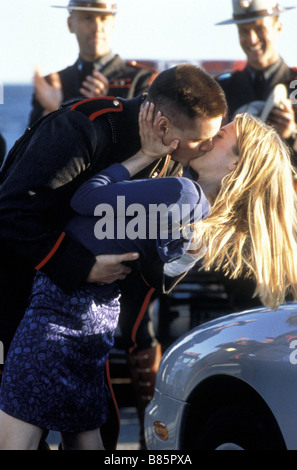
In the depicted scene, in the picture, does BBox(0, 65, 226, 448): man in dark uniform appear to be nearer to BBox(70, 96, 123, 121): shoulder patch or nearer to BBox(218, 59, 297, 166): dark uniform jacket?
BBox(70, 96, 123, 121): shoulder patch

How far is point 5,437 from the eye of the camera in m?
2.95

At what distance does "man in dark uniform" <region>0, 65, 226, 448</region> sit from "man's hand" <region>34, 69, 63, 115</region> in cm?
251

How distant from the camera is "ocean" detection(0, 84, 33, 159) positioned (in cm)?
579

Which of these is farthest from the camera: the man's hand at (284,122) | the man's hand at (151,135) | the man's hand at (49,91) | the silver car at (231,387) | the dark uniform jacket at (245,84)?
the man's hand at (49,91)

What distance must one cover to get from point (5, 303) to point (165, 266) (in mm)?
577

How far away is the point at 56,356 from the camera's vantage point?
116 inches

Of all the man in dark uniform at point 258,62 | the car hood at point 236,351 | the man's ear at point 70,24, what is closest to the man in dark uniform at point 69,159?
the car hood at point 236,351

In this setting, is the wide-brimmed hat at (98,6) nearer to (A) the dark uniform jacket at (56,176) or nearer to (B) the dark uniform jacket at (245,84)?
(B) the dark uniform jacket at (245,84)

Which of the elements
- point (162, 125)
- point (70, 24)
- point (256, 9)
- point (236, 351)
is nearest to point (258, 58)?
point (256, 9)

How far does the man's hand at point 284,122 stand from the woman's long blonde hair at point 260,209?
1.93 metres

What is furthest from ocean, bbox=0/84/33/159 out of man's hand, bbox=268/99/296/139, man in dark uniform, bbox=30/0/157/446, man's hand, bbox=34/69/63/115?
man's hand, bbox=268/99/296/139

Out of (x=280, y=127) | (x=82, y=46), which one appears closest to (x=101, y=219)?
(x=280, y=127)

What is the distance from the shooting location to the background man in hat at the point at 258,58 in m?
5.32
